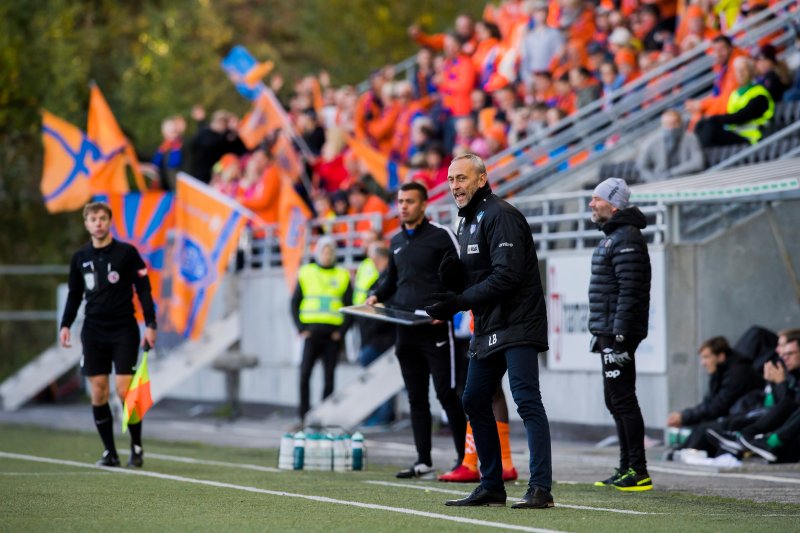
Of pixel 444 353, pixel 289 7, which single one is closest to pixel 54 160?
pixel 444 353

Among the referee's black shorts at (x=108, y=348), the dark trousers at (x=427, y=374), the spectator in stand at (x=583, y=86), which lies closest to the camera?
the dark trousers at (x=427, y=374)

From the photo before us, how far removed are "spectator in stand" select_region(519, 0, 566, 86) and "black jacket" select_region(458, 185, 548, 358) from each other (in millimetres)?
13276

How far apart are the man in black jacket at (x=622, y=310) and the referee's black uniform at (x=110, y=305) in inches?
152

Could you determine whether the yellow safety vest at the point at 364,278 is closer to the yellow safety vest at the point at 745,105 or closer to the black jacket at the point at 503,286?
the yellow safety vest at the point at 745,105

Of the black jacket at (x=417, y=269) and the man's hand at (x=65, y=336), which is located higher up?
the black jacket at (x=417, y=269)

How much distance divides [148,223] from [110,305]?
392 inches

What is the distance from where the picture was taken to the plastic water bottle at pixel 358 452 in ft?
45.3

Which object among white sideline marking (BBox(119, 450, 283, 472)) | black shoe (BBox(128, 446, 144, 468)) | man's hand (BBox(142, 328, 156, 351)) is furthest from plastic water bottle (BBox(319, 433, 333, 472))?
man's hand (BBox(142, 328, 156, 351))

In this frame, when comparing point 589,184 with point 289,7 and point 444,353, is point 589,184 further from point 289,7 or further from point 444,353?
point 289,7

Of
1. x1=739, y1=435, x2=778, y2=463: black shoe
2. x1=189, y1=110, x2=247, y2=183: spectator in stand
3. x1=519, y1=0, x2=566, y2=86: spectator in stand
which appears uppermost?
x1=519, y1=0, x2=566, y2=86: spectator in stand

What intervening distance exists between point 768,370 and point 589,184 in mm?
6675

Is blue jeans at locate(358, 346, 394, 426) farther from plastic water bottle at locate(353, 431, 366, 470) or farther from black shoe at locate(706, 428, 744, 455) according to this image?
black shoe at locate(706, 428, 744, 455)

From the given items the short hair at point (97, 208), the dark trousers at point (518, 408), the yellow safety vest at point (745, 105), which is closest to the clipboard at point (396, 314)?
the dark trousers at point (518, 408)

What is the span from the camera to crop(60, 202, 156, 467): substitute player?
1365 cm
